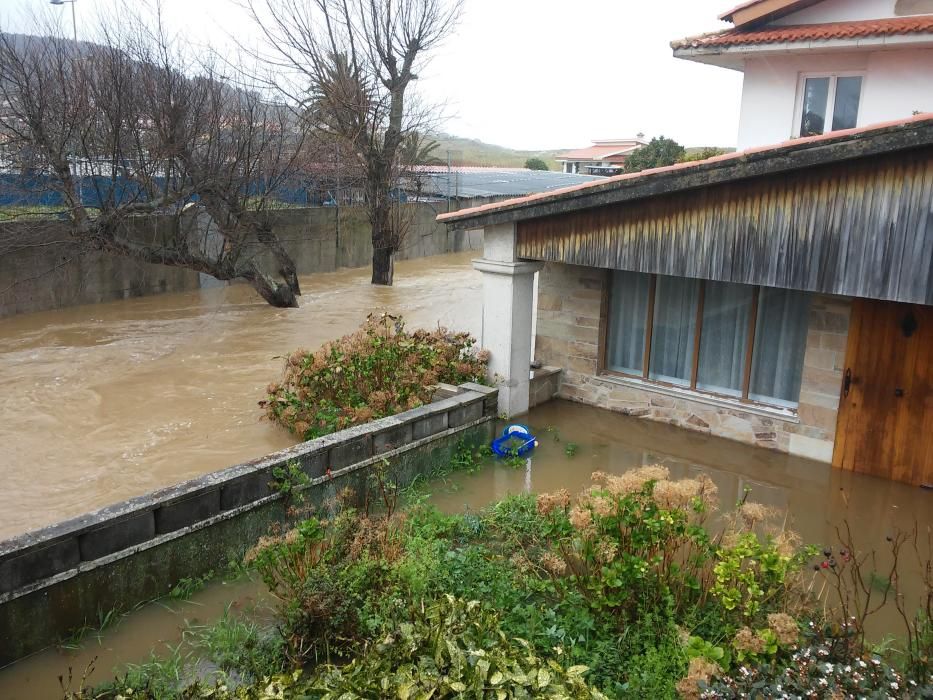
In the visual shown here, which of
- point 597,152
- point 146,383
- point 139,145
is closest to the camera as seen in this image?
Answer: point 146,383

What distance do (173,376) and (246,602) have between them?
7731 millimetres

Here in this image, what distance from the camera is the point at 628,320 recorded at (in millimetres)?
10078

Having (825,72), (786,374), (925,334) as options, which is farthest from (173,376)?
(825,72)

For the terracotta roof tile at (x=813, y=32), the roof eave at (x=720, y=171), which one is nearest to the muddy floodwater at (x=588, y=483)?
the roof eave at (x=720, y=171)

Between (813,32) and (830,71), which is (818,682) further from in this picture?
(830,71)

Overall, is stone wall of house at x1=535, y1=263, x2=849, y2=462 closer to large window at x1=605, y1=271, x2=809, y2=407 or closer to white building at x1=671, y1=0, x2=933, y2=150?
large window at x1=605, y1=271, x2=809, y2=407

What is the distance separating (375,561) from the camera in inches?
207

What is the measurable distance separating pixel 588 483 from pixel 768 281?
109 inches

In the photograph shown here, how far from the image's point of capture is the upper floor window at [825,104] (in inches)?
492

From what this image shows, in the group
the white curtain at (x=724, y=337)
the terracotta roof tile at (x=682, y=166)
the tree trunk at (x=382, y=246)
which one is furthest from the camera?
the tree trunk at (x=382, y=246)

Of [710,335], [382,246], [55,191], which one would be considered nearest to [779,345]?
[710,335]

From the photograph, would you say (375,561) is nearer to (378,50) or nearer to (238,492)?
(238,492)

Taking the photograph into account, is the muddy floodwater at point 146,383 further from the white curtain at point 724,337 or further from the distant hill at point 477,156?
the distant hill at point 477,156

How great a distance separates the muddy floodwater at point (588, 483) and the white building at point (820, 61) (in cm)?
643
